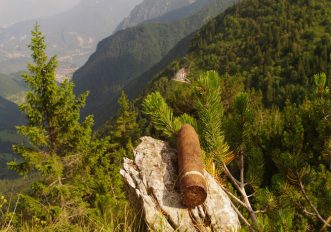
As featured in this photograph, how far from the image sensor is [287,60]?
136875 millimetres

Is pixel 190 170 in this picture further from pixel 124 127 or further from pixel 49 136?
pixel 124 127

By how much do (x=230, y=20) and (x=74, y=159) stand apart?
19494cm

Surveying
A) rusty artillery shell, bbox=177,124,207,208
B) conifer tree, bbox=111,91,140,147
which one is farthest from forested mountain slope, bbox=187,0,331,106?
rusty artillery shell, bbox=177,124,207,208

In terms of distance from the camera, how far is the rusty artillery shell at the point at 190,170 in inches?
175

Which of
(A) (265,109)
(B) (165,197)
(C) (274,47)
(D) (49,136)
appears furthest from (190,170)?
(C) (274,47)

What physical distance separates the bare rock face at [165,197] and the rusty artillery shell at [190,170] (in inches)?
8.3

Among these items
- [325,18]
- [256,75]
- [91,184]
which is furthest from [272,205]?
[325,18]

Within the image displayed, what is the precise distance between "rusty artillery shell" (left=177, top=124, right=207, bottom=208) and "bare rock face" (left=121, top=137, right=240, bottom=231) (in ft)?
0.69

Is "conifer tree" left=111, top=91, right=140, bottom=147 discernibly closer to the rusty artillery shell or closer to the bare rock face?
the bare rock face

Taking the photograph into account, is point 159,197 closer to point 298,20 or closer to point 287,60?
point 287,60

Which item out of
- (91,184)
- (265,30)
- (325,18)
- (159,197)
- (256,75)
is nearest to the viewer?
(159,197)

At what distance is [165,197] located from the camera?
15.8 ft

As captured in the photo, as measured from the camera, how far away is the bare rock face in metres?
4.61

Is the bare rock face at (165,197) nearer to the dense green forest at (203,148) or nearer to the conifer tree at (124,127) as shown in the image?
the dense green forest at (203,148)
